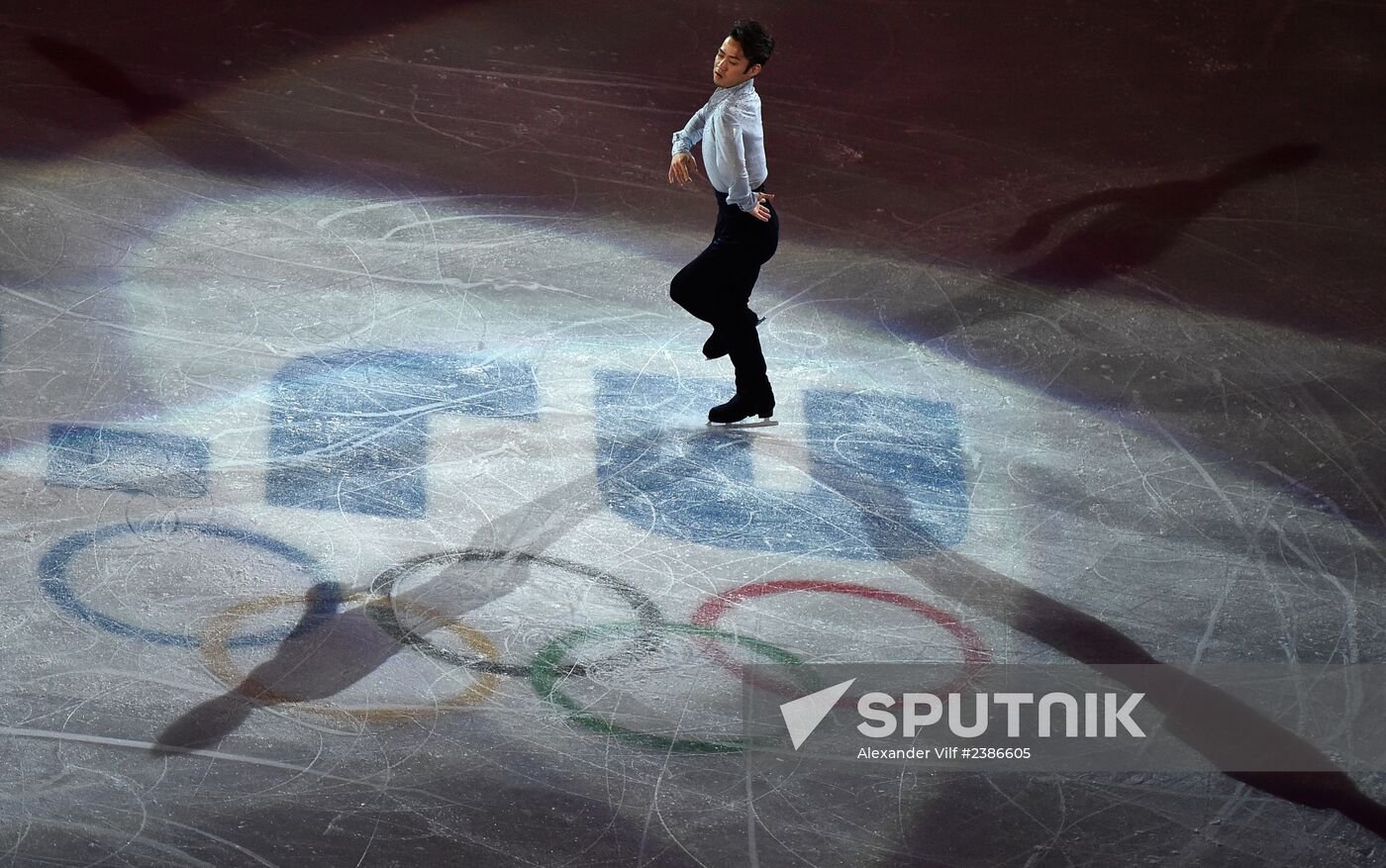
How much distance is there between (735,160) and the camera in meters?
5.28

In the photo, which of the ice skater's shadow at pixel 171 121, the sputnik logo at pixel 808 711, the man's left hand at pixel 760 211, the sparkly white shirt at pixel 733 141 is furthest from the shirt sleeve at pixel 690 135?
the ice skater's shadow at pixel 171 121

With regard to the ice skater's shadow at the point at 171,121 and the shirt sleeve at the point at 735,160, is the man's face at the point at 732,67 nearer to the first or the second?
the shirt sleeve at the point at 735,160

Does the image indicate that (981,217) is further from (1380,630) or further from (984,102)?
(1380,630)

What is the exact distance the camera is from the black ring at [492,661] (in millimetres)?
4637

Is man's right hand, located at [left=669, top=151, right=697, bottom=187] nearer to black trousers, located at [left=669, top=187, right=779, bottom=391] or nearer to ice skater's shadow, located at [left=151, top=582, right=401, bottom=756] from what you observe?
black trousers, located at [left=669, top=187, right=779, bottom=391]

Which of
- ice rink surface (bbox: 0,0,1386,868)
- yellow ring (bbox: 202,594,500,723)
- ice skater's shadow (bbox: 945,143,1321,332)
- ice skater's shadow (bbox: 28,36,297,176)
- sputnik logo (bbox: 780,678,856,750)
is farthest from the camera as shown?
ice skater's shadow (bbox: 28,36,297,176)

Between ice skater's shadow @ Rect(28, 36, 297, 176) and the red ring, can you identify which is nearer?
the red ring

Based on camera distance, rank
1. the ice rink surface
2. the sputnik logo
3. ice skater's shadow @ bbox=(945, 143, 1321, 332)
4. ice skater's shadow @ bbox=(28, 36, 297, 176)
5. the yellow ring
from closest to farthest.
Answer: the ice rink surface < the yellow ring < the sputnik logo < ice skater's shadow @ bbox=(945, 143, 1321, 332) < ice skater's shadow @ bbox=(28, 36, 297, 176)

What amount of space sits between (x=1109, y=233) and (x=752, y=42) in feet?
10.2

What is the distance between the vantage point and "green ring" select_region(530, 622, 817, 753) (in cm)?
440

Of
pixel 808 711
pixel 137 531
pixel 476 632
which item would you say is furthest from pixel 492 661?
pixel 137 531

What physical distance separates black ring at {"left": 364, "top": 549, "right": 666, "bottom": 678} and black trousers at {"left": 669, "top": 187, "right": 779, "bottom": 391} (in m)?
1.21

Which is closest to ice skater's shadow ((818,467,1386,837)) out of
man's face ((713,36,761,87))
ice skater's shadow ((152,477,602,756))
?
ice skater's shadow ((152,477,602,756))

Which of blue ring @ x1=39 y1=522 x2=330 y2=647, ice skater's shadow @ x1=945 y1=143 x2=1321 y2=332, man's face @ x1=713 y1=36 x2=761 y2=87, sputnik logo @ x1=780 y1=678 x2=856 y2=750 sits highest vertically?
man's face @ x1=713 y1=36 x2=761 y2=87
